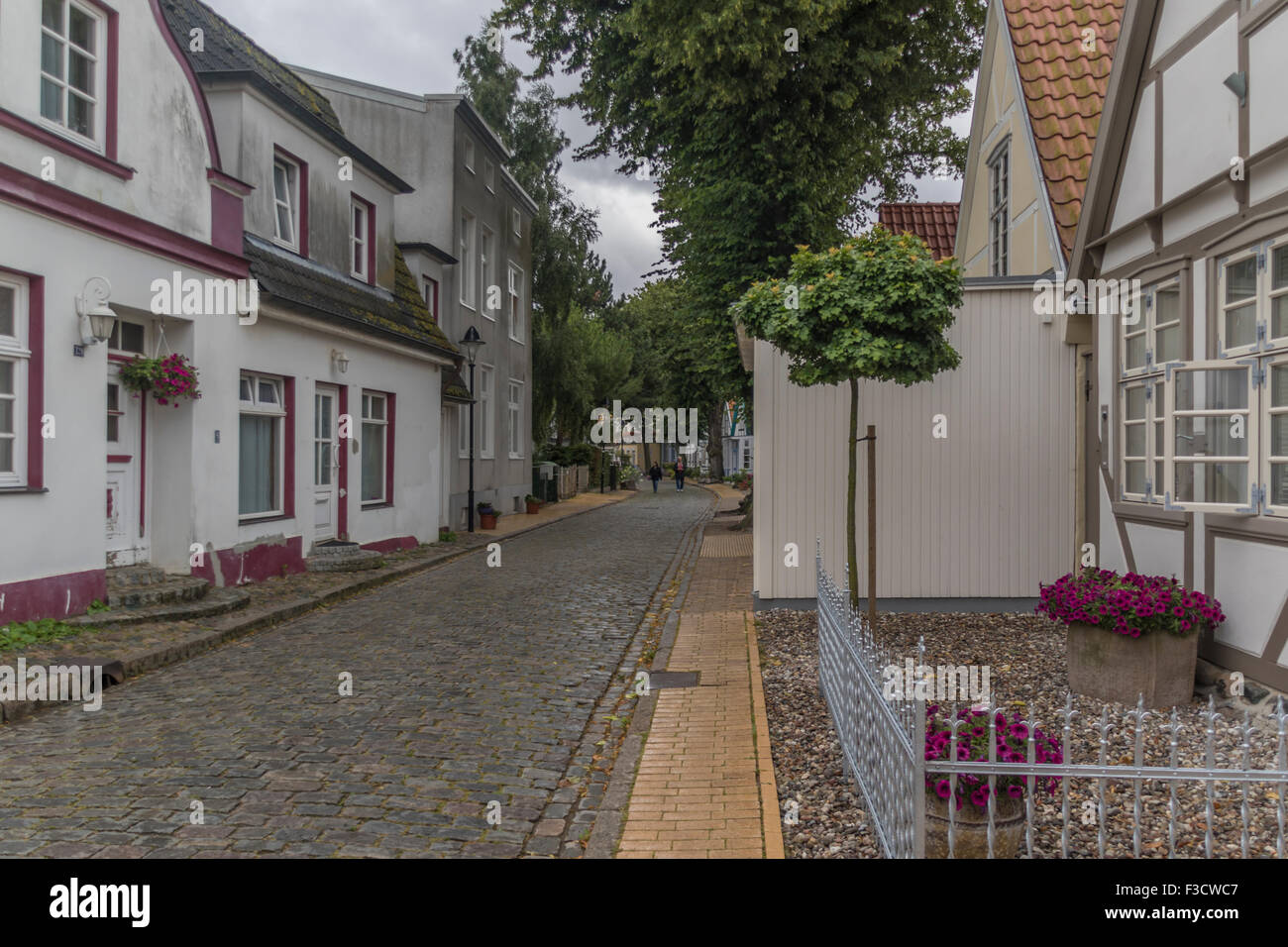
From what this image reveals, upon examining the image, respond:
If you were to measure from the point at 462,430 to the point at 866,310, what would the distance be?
1603 centimetres

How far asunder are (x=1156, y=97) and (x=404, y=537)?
42.9ft

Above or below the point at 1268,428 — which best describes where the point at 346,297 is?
above

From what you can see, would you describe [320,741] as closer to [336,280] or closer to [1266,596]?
[1266,596]

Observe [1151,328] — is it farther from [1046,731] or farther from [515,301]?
[515,301]

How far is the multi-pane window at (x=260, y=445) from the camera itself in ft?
39.7

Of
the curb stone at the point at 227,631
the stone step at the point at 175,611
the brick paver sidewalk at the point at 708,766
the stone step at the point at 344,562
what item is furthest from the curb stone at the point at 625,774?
the stone step at the point at 344,562

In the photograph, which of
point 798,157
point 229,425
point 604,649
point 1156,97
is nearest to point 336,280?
point 229,425

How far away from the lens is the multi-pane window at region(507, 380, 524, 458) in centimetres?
2709

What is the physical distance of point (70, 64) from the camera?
9.05m

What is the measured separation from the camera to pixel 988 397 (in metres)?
9.95

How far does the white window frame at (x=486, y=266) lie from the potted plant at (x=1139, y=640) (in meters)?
19.3

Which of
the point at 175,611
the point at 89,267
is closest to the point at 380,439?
the point at 175,611

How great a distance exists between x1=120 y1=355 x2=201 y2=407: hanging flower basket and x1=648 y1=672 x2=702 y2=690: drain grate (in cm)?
596

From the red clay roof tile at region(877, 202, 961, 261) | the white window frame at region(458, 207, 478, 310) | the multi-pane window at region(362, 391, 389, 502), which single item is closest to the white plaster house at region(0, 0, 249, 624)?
the multi-pane window at region(362, 391, 389, 502)
